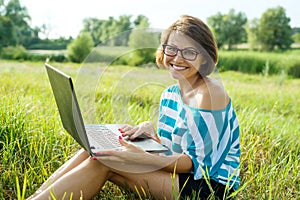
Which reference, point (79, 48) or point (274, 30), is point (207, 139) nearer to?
point (79, 48)

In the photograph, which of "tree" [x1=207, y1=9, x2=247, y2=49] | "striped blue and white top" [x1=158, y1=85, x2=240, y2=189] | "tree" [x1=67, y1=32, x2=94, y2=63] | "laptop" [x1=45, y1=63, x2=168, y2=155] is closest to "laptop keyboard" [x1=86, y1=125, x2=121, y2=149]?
"laptop" [x1=45, y1=63, x2=168, y2=155]

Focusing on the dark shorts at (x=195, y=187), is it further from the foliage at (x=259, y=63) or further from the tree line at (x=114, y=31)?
the tree line at (x=114, y=31)

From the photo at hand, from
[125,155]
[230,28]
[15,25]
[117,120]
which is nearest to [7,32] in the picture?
[15,25]

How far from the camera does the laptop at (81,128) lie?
4.25 ft

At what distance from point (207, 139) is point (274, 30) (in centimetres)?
930

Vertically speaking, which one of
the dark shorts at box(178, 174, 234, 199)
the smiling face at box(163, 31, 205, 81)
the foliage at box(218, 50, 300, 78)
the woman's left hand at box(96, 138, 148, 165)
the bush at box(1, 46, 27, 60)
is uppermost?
the smiling face at box(163, 31, 205, 81)

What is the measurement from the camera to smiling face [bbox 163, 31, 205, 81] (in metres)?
1.53

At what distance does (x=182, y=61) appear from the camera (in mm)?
1539

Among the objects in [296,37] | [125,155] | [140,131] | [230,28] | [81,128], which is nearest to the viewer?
[81,128]

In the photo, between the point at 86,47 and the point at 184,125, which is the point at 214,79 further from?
the point at 86,47

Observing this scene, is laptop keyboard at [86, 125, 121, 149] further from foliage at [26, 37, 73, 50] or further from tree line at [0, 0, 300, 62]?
foliage at [26, 37, 73, 50]

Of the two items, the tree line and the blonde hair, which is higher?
the blonde hair

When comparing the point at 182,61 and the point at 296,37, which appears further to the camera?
the point at 296,37

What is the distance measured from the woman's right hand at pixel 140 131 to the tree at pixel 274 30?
8852 millimetres
